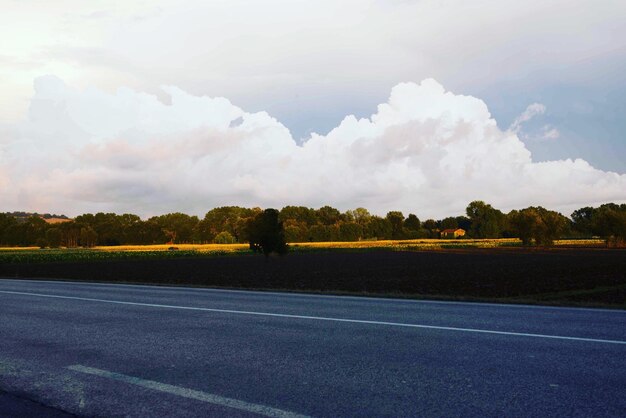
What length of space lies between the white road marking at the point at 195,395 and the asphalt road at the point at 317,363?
0.04 feet

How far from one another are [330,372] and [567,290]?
2052cm

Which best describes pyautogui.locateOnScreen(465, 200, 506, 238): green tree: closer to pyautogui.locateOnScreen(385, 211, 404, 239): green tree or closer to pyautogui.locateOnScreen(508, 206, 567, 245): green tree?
pyautogui.locateOnScreen(385, 211, 404, 239): green tree

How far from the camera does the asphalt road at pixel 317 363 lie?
546cm

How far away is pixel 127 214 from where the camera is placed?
179625 mm

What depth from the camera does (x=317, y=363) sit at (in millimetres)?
7176

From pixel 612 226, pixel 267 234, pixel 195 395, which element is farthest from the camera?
pixel 612 226

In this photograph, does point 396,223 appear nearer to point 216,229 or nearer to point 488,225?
point 488,225

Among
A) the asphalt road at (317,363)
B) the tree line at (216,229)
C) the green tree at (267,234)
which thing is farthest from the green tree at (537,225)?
the asphalt road at (317,363)

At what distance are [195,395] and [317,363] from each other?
5.96 ft

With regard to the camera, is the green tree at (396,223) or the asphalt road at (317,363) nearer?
the asphalt road at (317,363)

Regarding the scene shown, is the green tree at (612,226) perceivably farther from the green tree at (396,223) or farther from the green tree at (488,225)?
the green tree at (396,223)

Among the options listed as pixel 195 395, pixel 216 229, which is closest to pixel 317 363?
pixel 195 395

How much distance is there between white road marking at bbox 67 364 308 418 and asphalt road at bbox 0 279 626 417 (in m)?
0.01

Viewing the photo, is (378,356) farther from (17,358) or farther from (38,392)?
(17,358)
